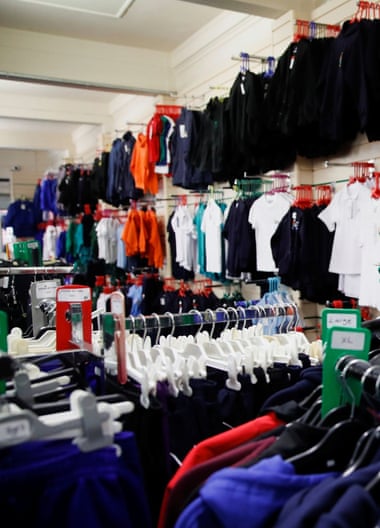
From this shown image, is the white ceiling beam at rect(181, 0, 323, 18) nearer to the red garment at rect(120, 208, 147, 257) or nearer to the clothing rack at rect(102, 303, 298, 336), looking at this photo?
the clothing rack at rect(102, 303, 298, 336)

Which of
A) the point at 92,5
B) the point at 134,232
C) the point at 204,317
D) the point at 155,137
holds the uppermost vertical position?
the point at 92,5

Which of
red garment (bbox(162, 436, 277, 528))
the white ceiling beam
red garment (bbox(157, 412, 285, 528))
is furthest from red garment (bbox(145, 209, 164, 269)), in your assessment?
red garment (bbox(162, 436, 277, 528))

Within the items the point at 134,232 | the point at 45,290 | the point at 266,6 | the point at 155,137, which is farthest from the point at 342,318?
the point at 134,232

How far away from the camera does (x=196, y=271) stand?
15.6ft

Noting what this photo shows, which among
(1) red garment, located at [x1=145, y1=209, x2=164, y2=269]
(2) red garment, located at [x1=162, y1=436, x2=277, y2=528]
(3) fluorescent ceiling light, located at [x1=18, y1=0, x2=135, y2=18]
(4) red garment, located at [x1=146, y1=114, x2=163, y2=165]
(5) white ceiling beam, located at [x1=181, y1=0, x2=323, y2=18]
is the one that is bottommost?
(2) red garment, located at [x1=162, y1=436, x2=277, y2=528]

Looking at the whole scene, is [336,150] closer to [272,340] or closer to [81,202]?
[272,340]

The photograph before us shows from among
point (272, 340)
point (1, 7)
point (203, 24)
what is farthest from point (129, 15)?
point (272, 340)

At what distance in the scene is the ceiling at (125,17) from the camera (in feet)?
12.9

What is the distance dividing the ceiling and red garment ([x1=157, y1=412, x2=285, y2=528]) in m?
3.20

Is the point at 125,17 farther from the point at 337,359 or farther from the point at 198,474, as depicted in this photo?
the point at 198,474

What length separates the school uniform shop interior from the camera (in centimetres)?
76

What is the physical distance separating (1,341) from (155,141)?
3.98m

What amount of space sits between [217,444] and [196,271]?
154 inches

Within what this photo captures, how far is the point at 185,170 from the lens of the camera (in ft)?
14.9
